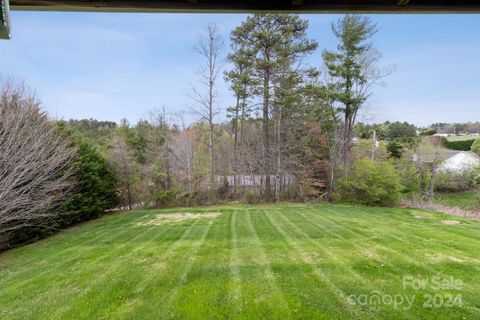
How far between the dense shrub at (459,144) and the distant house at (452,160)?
3156 mm

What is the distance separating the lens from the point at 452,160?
21719 mm

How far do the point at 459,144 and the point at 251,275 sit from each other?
3010 cm

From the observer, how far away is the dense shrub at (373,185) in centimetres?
1221

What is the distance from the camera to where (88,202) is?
34.8ft

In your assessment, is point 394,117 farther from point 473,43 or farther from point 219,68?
point 219,68

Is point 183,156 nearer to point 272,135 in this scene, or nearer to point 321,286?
point 272,135

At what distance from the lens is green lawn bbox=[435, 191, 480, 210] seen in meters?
14.3

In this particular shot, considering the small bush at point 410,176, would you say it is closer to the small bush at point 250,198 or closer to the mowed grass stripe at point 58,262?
the small bush at point 250,198

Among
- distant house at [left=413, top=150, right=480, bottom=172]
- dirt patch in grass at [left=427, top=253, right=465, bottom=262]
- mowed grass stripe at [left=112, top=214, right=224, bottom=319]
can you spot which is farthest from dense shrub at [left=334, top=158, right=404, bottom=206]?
mowed grass stripe at [left=112, top=214, right=224, bottom=319]

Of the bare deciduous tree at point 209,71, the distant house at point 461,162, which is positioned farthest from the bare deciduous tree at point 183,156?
the distant house at point 461,162

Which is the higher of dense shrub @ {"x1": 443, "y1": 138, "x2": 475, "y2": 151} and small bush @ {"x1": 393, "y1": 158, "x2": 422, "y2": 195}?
dense shrub @ {"x1": 443, "y1": 138, "x2": 475, "y2": 151}

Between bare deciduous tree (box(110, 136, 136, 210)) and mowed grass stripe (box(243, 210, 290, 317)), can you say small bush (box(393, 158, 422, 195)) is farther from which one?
bare deciduous tree (box(110, 136, 136, 210))

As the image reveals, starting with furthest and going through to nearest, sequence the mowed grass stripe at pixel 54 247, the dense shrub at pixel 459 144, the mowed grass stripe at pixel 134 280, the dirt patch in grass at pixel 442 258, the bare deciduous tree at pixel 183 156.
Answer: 1. the dense shrub at pixel 459 144
2. the bare deciduous tree at pixel 183 156
3. the mowed grass stripe at pixel 54 247
4. the dirt patch in grass at pixel 442 258
5. the mowed grass stripe at pixel 134 280

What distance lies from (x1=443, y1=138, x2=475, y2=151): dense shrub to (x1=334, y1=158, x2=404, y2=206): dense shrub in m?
17.1
